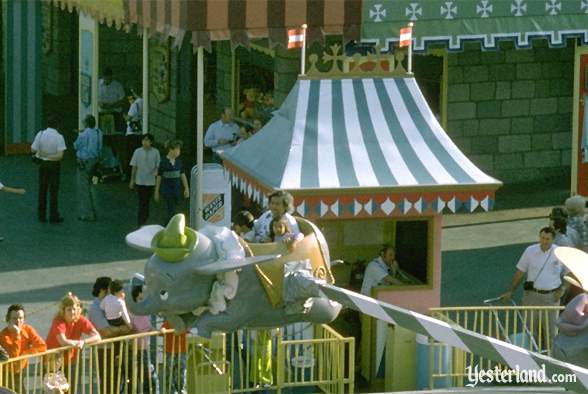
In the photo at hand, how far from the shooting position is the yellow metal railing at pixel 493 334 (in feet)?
49.7

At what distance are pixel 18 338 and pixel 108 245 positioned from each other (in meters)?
7.16

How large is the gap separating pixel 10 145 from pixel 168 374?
43.4 feet

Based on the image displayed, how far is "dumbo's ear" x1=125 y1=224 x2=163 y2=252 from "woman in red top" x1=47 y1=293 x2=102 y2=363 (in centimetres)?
480

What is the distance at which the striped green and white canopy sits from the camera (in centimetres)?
1545

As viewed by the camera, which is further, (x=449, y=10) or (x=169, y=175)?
(x=169, y=175)

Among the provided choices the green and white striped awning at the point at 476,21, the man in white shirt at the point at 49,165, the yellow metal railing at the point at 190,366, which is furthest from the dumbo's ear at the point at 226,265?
the man in white shirt at the point at 49,165

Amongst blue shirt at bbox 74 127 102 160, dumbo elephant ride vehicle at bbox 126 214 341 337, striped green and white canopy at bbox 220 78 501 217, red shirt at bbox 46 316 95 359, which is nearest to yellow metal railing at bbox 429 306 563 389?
striped green and white canopy at bbox 220 78 501 217

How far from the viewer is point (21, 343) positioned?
46.3 ft

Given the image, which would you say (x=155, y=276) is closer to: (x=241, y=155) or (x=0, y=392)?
(x=0, y=392)

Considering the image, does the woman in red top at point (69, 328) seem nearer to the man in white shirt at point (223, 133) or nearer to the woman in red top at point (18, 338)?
the woman in red top at point (18, 338)

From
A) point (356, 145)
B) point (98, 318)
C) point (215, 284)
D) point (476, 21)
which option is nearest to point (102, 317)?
point (98, 318)

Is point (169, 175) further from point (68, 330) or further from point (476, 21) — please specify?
point (68, 330)

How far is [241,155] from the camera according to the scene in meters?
16.6

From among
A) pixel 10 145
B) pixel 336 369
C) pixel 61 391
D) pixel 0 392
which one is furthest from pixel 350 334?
pixel 10 145
